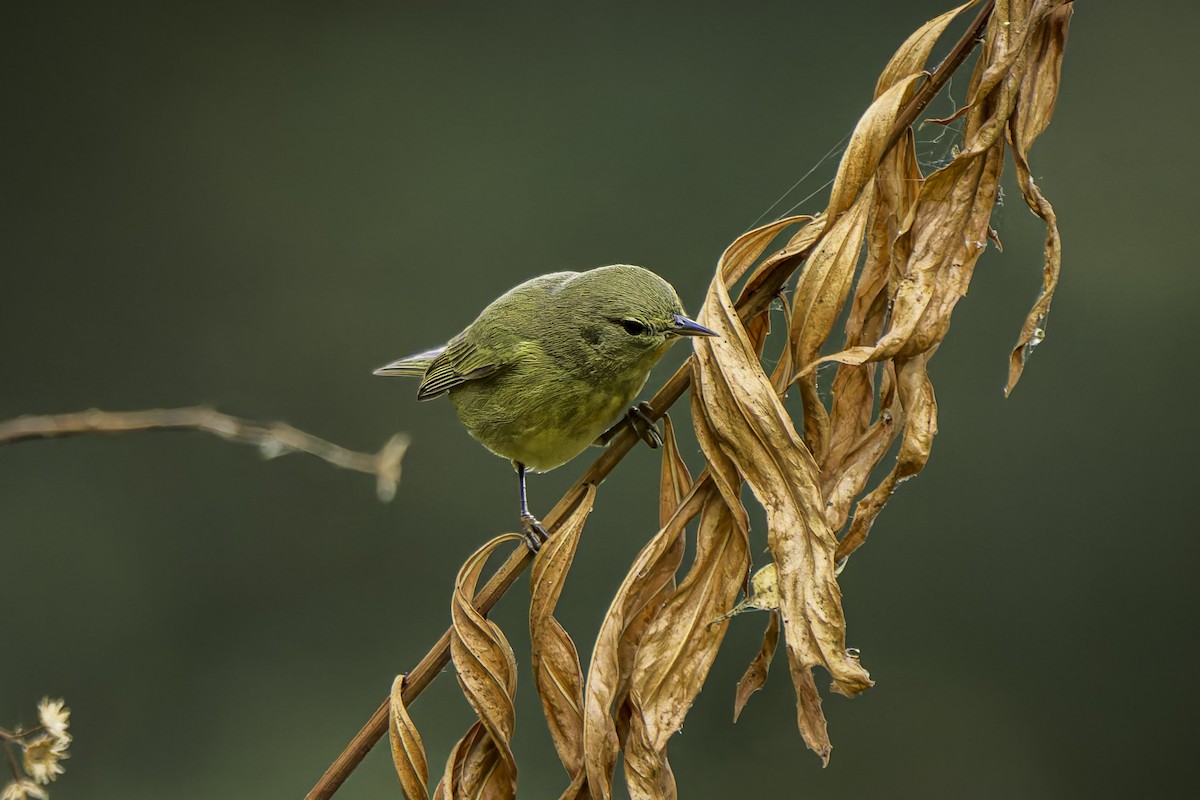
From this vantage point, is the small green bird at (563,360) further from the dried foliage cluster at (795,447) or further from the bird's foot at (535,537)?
the dried foliage cluster at (795,447)

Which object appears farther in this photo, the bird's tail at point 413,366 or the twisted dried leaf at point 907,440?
the bird's tail at point 413,366

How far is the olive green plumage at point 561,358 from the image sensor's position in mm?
2748

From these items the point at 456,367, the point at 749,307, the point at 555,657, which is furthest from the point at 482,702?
the point at 456,367

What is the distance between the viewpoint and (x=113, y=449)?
812 centimetres

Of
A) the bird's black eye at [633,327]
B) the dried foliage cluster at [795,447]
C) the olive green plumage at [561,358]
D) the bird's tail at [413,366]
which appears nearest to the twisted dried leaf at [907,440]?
the dried foliage cluster at [795,447]

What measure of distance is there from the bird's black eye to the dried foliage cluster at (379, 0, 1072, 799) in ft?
3.35

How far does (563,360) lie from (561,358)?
0.04ft

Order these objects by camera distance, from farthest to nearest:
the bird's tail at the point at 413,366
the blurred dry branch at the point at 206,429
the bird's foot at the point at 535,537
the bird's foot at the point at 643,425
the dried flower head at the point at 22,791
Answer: the bird's tail at the point at 413,366 → the bird's foot at the point at 643,425 → the bird's foot at the point at 535,537 → the dried flower head at the point at 22,791 → the blurred dry branch at the point at 206,429

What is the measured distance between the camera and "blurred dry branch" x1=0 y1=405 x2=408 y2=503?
3.61ft


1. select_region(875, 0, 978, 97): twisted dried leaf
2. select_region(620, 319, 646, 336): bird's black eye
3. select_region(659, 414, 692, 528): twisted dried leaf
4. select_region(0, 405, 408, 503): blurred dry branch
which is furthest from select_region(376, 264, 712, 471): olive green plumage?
select_region(0, 405, 408, 503): blurred dry branch

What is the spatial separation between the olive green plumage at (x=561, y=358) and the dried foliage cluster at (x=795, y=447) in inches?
37.9

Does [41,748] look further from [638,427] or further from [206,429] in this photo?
[638,427]

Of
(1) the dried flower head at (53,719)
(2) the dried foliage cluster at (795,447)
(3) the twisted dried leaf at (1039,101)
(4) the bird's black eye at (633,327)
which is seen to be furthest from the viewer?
(4) the bird's black eye at (633,327)

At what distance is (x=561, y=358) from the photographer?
114 inches
